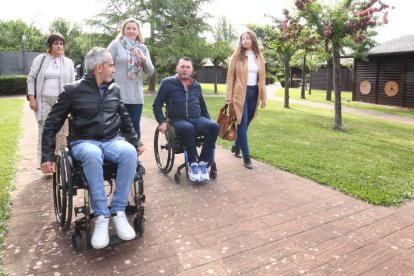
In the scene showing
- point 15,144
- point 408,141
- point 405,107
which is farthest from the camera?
point 405,107

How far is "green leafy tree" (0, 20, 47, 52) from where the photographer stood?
3680 centimetres

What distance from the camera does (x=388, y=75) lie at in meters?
18.2

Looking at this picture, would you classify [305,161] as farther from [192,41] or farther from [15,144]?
[192,41]

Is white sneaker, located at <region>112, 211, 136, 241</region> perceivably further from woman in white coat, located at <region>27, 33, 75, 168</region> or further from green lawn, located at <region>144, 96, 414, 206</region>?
green lawn, located at <region>144, 96, 414, 206</region>

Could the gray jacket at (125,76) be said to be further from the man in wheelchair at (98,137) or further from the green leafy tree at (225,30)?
the green leafy tree at (225,30)

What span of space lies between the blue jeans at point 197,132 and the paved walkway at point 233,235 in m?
0.37

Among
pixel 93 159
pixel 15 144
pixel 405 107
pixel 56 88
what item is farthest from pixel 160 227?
pixel 405 107

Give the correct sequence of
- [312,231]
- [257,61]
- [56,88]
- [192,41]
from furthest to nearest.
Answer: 1. [192,41]
2. [257,61]
3. [56,88]
4. [312,231]

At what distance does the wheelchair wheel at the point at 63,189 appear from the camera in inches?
103

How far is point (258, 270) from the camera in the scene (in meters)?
2.46

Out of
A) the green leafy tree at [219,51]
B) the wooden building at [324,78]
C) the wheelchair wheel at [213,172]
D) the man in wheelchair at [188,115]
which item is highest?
the green leafy tree at [219,51]

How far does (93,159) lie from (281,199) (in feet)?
6.80

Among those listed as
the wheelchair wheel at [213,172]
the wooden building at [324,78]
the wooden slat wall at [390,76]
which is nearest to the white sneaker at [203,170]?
the wheelchair wheel at [213,172]

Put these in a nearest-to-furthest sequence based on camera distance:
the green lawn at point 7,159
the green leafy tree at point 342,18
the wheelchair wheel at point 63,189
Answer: the wheelchair wheel at point 63,189 → the green lawn at point 7,159 → the green leafy tree at point 342,18
